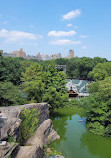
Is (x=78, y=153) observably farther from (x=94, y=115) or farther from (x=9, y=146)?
(x=9, y=146)

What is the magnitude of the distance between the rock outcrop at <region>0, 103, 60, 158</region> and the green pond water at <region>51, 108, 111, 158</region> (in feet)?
2.72

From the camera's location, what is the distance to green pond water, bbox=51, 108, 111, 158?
27.1 feet

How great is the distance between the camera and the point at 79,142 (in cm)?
951

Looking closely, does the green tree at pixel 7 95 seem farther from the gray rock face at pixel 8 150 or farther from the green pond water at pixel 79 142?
the gray rock face at pixel 8 150

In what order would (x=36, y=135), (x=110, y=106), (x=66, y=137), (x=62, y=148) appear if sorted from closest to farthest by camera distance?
(x=36, y=135) → (x=62, y=148) → (x=66, y=137) → (x=110, y=106)

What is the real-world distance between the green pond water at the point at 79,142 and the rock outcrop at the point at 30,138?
830 millimetres

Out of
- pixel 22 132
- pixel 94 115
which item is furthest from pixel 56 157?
pixel 94 115

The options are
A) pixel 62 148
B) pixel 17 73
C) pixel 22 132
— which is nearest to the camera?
pixel 22 132

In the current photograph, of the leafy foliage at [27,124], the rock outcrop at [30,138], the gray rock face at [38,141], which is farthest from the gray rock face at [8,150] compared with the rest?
the leafy foliage at [27,124]

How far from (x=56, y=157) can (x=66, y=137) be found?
8.81 feet

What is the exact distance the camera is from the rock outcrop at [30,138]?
204 inches

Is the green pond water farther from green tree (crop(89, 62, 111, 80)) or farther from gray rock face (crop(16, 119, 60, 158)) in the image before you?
green tree (crop(89, 62, 111, 80))

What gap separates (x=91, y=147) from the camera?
353 inches

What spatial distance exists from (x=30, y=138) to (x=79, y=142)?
12.1ft
